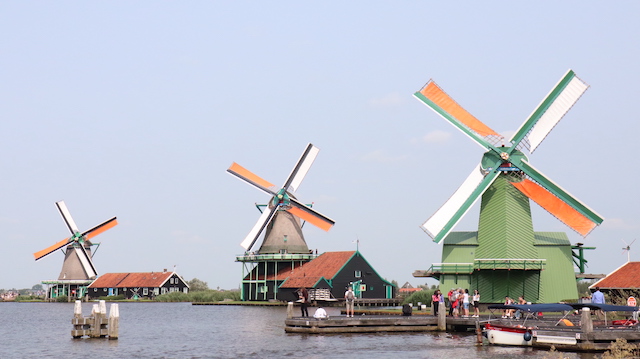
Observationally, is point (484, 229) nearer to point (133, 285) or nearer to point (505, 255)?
point (505, 255)

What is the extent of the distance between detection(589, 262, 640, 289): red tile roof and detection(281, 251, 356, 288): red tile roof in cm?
2907

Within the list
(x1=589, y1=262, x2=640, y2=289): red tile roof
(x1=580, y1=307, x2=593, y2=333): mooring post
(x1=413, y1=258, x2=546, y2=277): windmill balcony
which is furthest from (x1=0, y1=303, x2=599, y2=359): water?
(x1=589, y1=262, x2=640, y2=289): red tile roof

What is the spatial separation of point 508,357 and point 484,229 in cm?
2098

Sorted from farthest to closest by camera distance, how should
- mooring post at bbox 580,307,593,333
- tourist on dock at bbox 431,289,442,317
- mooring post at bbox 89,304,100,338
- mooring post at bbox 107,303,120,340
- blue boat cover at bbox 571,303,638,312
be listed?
tourist on dock at bbox 431,289,442,317 → mooring post at bbox 89,304,100,338 → mooring post at bbox 107,303,120,340 → blue boat cover at bbox 571,303,638,312 → mooring post at bbox 580,307,593,333

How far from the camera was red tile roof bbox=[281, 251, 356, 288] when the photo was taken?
2913 inches

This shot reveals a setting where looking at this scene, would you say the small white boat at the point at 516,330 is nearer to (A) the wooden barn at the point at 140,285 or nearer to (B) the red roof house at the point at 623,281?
(B) the red roof house at the point at 623,281

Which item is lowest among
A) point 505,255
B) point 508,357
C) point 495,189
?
point 508,357

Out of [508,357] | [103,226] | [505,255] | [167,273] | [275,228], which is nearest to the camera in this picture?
[508,357]

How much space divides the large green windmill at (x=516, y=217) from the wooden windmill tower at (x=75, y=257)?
61.0 metres

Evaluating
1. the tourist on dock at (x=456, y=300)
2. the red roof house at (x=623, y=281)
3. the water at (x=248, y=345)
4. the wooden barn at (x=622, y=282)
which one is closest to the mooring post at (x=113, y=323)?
the water at (x=248, y=345)

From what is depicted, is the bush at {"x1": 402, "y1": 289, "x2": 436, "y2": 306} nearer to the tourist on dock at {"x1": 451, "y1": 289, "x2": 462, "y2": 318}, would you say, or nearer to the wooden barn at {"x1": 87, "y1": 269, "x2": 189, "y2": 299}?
the tourist on dock at {"x1": 451, "y1": 289, "x2": 462, "y2": 318}

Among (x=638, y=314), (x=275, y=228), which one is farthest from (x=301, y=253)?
(x=638, y=314)

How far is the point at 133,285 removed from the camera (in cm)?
10531

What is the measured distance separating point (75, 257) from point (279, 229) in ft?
118
